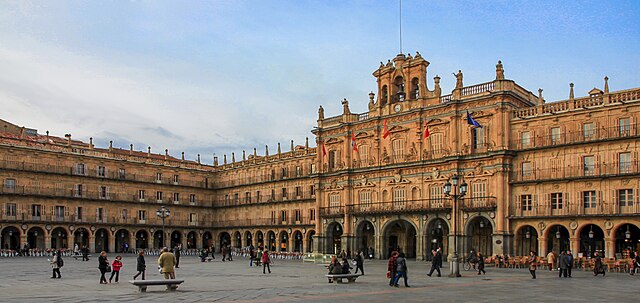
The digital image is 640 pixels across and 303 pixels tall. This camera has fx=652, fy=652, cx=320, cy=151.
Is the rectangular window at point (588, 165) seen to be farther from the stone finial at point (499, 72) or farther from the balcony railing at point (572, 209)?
the stone finial at point (499, 72)

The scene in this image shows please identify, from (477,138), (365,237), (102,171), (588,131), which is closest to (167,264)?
(588,131)

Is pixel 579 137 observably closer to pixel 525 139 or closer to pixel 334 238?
pixel 525 139

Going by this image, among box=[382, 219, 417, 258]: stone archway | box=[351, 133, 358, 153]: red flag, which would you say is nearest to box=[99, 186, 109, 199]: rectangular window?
box=[351, 133, 358, 153]: red flag

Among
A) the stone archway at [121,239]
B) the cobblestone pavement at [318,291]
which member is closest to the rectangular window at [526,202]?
the cobblestone pavement at [318,291]

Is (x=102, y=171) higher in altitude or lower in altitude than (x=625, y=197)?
higher

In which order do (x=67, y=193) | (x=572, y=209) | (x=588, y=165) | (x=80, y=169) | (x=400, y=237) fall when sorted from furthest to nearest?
(x=80, y=169) < (x=67, y=193) < (x=400, y=237) < (x=572, y=209) < (x=588, y=165)

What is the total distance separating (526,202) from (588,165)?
524 cm

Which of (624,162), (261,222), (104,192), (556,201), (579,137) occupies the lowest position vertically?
(261,222)

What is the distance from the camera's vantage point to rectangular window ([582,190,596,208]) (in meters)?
44.3

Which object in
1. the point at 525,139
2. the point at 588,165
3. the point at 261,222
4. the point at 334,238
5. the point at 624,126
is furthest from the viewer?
the point at 261,222

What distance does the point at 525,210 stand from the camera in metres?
47.7

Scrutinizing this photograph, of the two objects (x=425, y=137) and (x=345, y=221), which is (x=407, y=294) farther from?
(x=345, y=221)

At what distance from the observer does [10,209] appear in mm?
63844

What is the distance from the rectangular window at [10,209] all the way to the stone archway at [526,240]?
4735 centimetres
